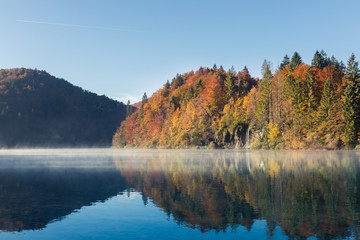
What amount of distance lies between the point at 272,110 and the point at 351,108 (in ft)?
79.0

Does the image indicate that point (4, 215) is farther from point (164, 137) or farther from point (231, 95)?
point (164, 137)

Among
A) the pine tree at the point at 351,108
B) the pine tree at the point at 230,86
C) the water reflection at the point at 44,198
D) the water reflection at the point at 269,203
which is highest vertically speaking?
the pine tree at the point at 230,86

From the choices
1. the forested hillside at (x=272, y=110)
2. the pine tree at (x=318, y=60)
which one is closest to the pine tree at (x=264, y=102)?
the forested hillside at (x=272, y=110)

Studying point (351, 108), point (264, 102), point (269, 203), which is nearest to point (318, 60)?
point (264, 102)

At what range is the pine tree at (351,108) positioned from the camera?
63062 millimetres

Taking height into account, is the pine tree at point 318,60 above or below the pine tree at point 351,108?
above

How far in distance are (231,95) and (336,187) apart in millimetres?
91888

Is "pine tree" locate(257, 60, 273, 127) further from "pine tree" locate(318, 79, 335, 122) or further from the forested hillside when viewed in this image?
"pine tree" locate(318, 79, 335, 122)

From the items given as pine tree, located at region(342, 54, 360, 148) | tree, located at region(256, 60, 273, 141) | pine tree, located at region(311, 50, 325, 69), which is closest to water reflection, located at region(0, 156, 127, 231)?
pine tree, located at region(342, 54, 360, 148)

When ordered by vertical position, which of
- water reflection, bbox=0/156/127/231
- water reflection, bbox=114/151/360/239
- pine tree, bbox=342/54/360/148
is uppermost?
pine tree, bbox=342/54/360/148

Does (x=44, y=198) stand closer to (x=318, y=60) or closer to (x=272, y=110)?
(x=272, y=110)

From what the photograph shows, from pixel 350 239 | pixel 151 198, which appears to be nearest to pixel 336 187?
pixel 350 239

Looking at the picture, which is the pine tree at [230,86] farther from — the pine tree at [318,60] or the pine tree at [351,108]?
the pine tree at [351,108]

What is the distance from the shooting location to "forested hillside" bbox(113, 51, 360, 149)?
6781 cm
